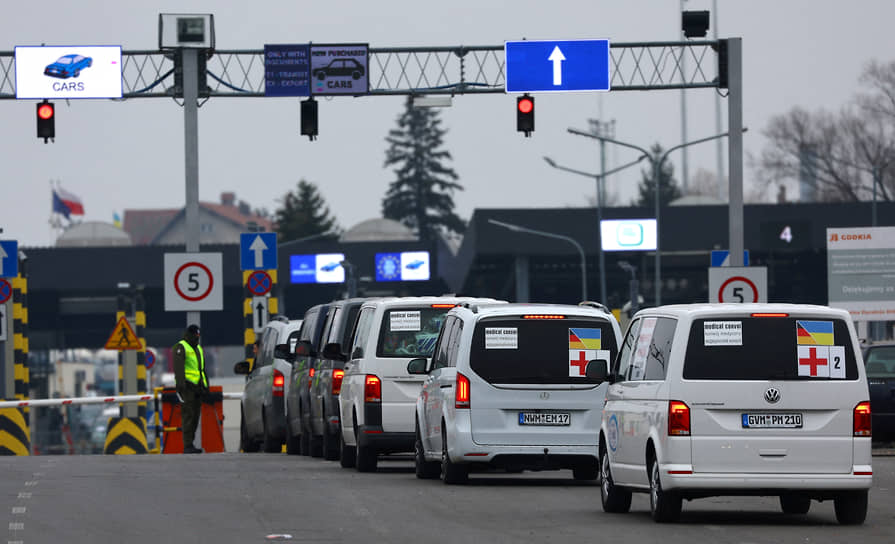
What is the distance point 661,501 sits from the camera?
1490cm

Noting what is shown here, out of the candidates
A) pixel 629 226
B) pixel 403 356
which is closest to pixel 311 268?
pixel 629 226

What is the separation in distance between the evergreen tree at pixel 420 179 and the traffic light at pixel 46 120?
11569 centimetres

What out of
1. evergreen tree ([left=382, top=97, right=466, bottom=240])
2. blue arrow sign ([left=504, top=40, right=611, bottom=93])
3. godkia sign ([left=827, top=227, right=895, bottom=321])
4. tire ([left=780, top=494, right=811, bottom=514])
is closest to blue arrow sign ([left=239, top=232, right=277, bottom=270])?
blue arrow sign ([left=504, top=40, right=611, bottom=93])

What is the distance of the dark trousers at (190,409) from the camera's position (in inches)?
1183

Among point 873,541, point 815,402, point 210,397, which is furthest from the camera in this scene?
point 210,397

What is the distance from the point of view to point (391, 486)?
19406 millimetres

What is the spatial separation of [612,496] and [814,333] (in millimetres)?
2281

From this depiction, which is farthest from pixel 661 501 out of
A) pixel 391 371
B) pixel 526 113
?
pixel 526 113

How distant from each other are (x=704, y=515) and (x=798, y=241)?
63313mm

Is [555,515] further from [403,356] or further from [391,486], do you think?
[403,356]

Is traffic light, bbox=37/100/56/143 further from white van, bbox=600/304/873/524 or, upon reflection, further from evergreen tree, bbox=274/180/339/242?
evergreen tree, bbox=274/180/339/242

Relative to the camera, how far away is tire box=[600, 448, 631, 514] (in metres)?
16.1

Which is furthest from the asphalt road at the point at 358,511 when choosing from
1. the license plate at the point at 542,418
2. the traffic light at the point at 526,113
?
the traffic light at the point at 526,113

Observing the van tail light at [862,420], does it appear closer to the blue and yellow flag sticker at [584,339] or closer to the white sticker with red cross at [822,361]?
the white sticker with red cross at [822,361]
